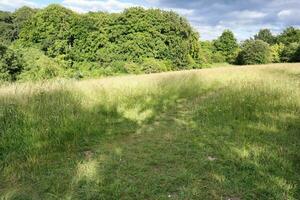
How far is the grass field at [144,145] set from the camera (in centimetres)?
412

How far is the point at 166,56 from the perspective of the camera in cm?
3703

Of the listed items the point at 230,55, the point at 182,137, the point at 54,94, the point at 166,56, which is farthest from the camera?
the point at 230,55

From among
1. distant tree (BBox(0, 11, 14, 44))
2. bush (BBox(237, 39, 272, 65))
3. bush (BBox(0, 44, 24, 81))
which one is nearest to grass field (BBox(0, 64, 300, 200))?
bush (BBox(0, 44, 24, 81))

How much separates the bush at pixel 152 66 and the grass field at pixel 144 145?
24.8 meters

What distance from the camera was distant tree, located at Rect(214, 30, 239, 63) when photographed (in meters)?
62.8

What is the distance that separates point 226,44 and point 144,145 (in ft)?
197

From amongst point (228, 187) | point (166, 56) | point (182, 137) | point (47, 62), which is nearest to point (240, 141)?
point (182, 137)

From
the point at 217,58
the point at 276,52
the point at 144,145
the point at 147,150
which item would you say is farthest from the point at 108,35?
the point at 147,150

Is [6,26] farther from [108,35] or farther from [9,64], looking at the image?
[9,64]

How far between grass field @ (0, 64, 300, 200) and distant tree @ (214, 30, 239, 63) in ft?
180

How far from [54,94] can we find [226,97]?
4436 mm

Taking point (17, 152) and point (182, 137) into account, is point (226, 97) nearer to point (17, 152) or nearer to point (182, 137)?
point (182, 137)

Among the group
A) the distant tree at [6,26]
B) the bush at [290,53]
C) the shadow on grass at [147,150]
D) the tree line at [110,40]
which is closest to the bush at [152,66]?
the tree line at [110,40]

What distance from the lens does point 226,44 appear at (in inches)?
2493
